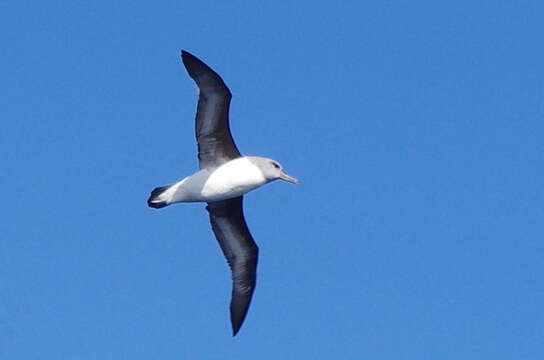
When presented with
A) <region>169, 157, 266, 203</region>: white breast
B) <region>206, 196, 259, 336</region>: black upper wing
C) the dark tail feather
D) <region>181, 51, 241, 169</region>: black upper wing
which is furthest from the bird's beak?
the dark tail feather

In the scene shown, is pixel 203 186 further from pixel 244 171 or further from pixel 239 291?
pixel 239 291

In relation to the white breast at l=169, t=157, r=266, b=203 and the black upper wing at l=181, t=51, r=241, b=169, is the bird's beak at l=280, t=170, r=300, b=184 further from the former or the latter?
the black upper wing at l=181, t=51, r=241, b=169

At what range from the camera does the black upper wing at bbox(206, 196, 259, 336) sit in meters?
31.2

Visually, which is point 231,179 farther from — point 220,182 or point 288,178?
point 288,178

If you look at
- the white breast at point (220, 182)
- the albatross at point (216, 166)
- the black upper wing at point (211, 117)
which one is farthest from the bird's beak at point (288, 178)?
the black upper wing at point (211, 117)

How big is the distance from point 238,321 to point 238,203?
9.13ft

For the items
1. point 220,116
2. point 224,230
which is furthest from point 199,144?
point 224,230

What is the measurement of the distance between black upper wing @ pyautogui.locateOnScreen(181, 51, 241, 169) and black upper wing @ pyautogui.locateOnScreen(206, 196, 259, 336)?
2083mm

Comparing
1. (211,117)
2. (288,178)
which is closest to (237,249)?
(288,178)

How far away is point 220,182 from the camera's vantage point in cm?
2898

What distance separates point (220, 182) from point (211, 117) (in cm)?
136

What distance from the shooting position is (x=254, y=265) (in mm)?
31953

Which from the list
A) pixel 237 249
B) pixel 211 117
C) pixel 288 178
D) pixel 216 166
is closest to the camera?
pixel 211 117

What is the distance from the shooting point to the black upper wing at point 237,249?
3125cm
